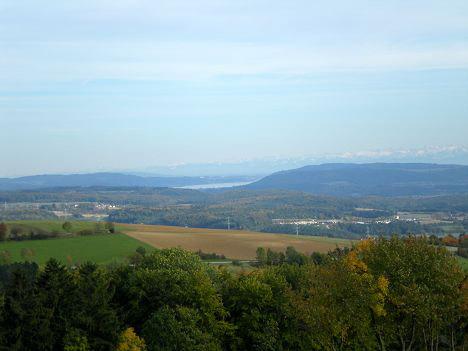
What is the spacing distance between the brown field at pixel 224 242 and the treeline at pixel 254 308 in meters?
42.2

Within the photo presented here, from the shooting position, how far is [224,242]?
101750mm

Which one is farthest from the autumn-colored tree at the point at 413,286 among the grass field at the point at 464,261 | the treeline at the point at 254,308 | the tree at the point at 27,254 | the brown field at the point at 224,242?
the tree at the point at 27,254

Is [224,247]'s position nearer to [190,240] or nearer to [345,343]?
[190,240]

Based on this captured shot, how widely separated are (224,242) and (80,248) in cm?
2190

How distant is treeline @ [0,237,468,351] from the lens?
42.4 metres

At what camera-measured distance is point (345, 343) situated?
4691 centimetres

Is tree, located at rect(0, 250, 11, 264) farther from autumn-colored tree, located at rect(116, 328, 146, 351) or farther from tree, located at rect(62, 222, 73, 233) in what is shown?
autumn-colored tree, located at rect(116, 328, 146, 351)

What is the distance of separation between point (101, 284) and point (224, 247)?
173 feet

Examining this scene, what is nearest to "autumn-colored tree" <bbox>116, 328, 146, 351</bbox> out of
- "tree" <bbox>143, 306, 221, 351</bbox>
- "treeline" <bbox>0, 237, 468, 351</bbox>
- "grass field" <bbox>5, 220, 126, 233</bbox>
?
"treeline" <bbox>0, 237, 468, 351</bbox>

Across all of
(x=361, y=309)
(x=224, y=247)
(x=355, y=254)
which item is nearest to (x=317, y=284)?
(x=361, y=309)

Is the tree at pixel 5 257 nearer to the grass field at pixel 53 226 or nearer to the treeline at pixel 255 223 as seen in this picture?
the grass field at pixel 53 226

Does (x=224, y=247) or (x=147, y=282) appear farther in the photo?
(x=224, y=247)

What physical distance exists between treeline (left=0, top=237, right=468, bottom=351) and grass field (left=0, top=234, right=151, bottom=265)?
104 feet

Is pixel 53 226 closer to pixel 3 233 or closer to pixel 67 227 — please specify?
pixel 67 227
